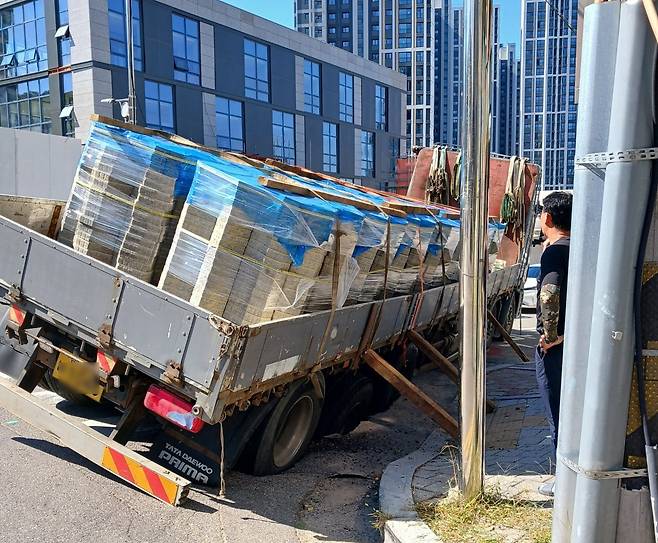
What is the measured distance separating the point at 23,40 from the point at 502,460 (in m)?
33.7

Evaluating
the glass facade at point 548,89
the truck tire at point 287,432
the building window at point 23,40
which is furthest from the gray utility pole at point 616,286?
the glass facade at point 548,89

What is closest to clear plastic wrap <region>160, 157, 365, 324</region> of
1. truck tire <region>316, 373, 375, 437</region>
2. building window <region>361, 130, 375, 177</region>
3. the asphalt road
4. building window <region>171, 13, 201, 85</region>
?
the asphalt road

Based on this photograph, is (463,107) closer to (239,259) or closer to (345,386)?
(239,259)

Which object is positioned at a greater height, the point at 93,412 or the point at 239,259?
the point at 239,259

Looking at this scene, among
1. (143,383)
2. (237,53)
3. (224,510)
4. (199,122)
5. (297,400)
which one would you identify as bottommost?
(224,510)

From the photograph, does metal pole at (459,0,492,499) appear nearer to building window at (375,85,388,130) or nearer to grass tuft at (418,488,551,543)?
grass tuft at (418,488,551,543)

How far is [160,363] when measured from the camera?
→ 4020 mm

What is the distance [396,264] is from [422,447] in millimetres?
1777

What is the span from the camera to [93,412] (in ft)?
19.8

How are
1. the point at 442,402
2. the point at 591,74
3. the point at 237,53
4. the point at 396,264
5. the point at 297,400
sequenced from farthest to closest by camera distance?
the point at 237,53
the point at 442,402
the point at 396,264
the point at 297,400
the point at 591,74

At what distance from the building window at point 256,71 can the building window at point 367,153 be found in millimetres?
11939

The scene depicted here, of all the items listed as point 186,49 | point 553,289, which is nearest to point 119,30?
point 186,49

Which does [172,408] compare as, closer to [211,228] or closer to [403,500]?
[211,228]

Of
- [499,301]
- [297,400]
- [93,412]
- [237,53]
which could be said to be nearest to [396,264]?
[297,400]
